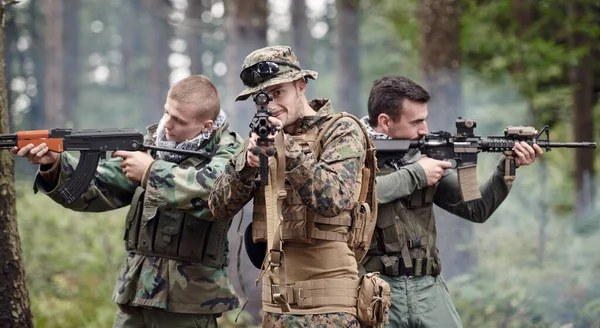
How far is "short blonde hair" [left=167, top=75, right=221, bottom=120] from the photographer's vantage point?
4.95 metres

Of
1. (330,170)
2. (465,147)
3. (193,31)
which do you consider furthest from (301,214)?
(193,31)

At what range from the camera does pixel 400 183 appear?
5.04m

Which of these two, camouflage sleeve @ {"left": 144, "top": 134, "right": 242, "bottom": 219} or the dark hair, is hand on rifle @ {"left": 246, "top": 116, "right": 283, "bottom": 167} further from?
the dark hair

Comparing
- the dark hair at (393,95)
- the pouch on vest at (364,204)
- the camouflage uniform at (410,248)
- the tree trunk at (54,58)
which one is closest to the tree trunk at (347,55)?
the tree trunk at (54,58)

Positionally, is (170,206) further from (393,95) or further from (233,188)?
(393,95)

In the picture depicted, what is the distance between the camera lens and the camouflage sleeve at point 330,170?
379cm

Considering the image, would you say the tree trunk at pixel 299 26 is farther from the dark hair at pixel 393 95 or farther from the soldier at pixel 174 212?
the soldier at pixel 174 212

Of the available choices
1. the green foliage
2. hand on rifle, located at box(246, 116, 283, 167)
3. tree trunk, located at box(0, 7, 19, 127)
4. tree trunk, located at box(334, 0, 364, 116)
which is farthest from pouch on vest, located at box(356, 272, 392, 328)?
tree trunk, located at box(334, 0, 364, 116)

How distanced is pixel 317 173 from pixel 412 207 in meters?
1.51

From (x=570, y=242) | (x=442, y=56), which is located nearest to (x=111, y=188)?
(x=442, y=56)

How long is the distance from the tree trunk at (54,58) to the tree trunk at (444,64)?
21019mm

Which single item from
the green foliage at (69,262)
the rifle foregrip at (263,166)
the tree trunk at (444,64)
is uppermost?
the tree trunk at (444,64)

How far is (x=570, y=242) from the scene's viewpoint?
12.1 meters

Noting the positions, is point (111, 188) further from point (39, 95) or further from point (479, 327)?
point (39, 95)
